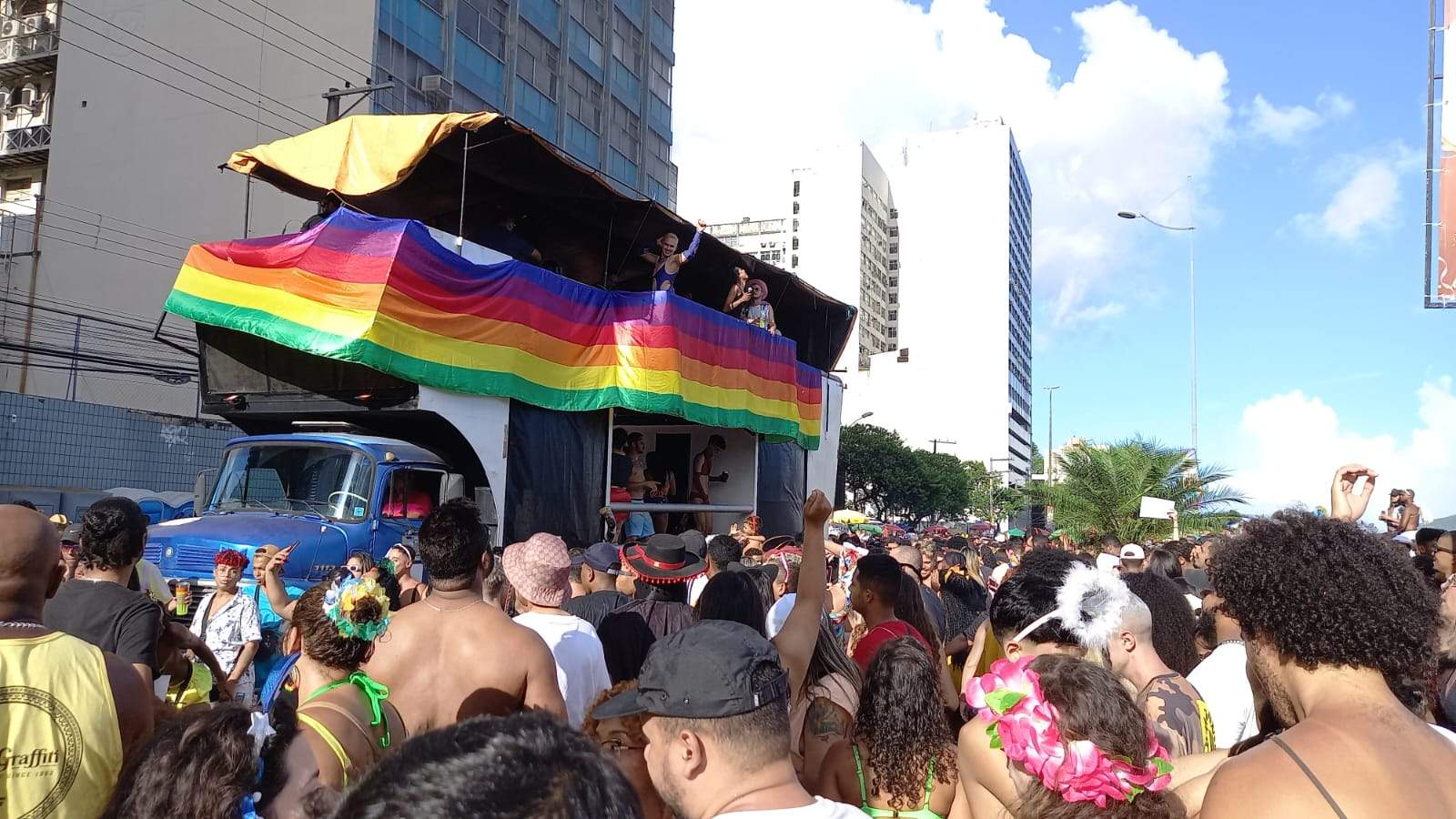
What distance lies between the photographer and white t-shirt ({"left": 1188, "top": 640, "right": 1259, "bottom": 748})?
3.77 m

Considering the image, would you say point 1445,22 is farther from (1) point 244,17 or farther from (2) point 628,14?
(2) point 628,14

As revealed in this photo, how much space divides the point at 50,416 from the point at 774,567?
15.5 metres

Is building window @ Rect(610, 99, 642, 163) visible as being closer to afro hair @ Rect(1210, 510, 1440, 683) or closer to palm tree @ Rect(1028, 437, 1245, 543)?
palm tree @ Rect(1028, 437, 1245, 543)

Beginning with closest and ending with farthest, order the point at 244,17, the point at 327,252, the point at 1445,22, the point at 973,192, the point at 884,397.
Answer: the point at 327,252
the point at 1445,22
the point at 244,17
the point at 884,397
the point at 973,192

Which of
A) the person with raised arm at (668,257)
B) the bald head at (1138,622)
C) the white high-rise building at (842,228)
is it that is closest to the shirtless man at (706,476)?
the person with raised arm at (668,257)

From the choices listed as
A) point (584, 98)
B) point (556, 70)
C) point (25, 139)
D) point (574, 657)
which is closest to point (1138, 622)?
point (574, 657)

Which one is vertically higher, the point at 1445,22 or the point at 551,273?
the point at 1445,22

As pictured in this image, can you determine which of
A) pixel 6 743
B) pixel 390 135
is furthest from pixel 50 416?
pixel 6 743

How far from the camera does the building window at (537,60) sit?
3953 centimetres

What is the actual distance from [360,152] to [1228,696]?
9356mm

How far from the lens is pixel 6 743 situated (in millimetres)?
2287

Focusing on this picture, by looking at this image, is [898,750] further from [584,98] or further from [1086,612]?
[584,98]

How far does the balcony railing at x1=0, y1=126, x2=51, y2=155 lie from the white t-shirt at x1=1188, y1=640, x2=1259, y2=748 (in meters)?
34.6

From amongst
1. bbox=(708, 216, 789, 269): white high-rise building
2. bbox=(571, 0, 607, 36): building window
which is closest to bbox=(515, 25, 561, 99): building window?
bbox=(571, 0, 607, 36): building window
